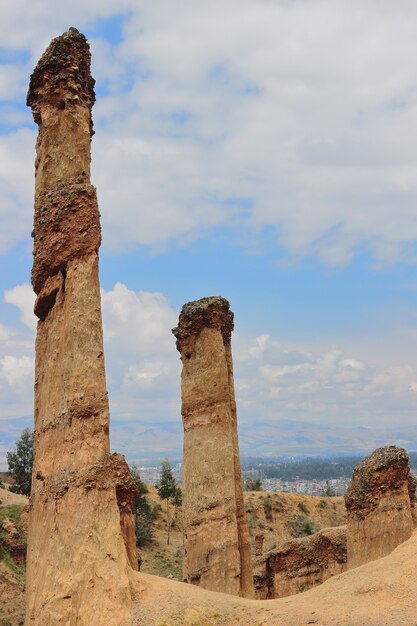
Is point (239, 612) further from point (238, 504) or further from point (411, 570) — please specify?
point (238, 504)

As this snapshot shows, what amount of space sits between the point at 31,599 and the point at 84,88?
10.5 metres

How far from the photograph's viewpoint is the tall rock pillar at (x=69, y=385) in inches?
435

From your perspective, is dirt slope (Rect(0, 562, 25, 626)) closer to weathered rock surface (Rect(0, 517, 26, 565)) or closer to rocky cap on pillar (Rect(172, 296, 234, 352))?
weathered rock surface (Rect(0, 517, 26, 565))

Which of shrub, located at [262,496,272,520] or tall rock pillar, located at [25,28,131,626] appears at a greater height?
tall rock pillar, located at [25,28,131,626]

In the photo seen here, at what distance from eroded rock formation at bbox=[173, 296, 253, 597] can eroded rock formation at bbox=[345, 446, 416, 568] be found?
11.1 ft

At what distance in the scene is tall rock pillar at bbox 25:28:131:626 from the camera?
36.3 ft

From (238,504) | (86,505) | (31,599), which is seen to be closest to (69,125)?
(86,505)

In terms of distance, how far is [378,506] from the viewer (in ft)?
58.8

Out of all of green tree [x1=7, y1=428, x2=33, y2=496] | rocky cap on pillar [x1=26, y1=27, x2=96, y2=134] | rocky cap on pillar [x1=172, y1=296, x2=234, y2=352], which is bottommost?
green tree [x1=7, y1=428, x2=33, y2=496]

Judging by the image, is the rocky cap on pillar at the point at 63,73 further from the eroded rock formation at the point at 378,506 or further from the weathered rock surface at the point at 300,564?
the weathered rock surface at the point at 300,564

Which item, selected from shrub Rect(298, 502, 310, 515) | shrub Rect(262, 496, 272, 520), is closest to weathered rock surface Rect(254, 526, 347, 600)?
shrub Rect(262, 496, 272, 520)

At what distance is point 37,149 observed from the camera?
14672 mm

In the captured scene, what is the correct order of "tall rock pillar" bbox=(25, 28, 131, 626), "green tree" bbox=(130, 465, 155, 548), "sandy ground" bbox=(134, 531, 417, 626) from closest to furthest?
"sandy ground" bbox=(134, 531, 417, 626)
"tall rock pillar" bbox=(25, 28, 131, 626)
"green tree" bbox=(130, 465, 155, 548)

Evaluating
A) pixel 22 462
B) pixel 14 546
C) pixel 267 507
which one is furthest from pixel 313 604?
pixel 267 507
